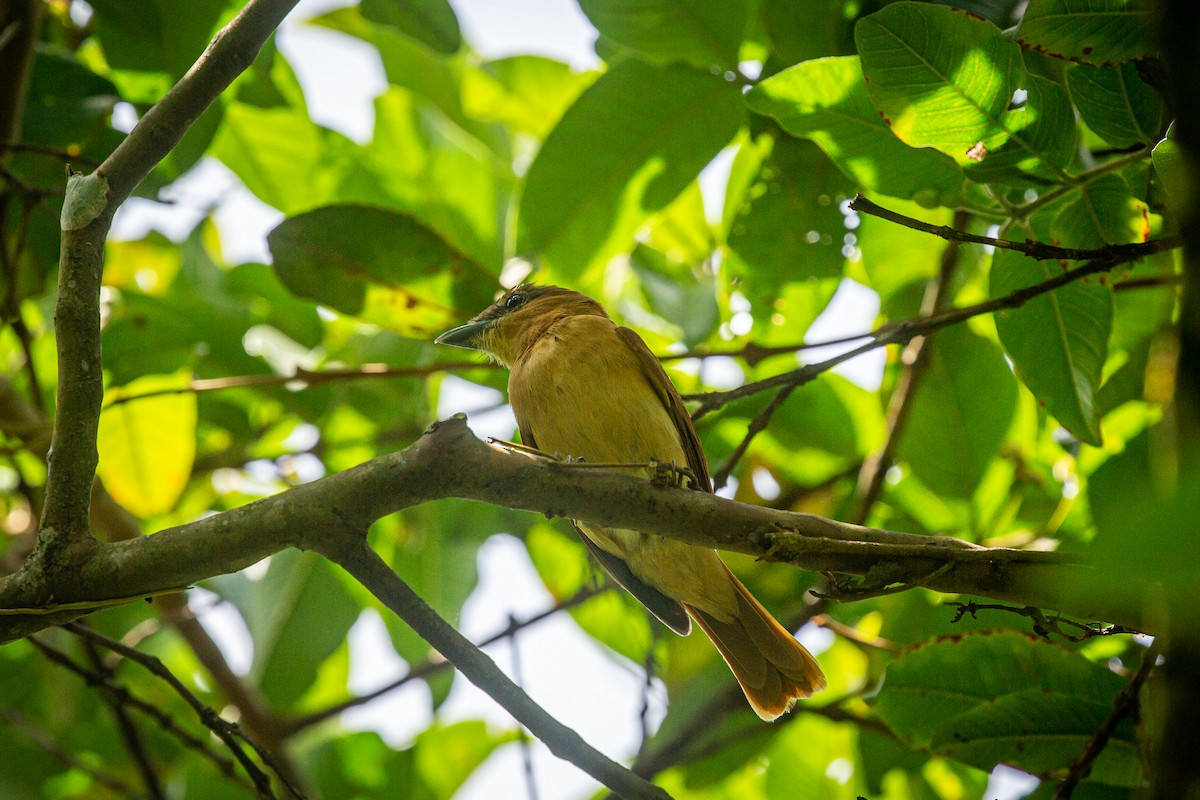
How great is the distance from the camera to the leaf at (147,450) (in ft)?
12.9

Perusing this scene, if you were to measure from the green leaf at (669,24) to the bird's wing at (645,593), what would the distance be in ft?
5.41

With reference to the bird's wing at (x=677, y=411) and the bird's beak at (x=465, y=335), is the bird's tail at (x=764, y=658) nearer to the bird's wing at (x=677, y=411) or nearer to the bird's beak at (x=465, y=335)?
the bird's wing at (x=677, y=411)

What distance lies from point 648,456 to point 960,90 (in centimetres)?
161

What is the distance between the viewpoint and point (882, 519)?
412 centimetres

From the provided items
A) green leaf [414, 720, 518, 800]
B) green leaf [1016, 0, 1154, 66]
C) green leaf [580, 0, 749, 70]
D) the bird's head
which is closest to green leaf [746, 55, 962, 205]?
green leaf [1016, 0, 1154, 66]

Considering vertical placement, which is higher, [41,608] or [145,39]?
[145,39]

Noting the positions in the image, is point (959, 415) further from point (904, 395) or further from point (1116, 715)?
point (1116, 715)

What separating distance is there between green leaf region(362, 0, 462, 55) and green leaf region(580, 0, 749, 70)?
63 cm

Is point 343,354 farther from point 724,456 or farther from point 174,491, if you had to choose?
point 724,456

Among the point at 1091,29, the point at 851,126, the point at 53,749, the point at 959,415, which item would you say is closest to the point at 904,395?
the point at 959,415

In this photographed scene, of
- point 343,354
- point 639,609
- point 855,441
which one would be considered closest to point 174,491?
point 343,354

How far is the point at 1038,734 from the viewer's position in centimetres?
277

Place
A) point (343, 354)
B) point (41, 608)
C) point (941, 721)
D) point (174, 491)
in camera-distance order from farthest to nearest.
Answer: point (343, 354) < point (174, 491) < point (941, 721) < point (41, 608)

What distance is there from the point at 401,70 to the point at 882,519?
298 cm
